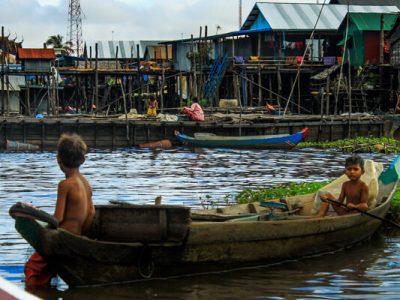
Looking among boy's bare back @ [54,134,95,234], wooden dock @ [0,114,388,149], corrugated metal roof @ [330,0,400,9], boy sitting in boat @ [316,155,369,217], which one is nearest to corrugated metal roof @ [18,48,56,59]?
wooden dock @ [0,114,388,149]

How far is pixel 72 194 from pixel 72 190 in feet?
0.12

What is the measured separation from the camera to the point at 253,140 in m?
31.3

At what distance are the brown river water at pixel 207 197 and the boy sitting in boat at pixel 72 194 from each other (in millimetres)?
635

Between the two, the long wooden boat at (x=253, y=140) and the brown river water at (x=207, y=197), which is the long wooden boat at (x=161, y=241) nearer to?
the brown river water at (x=207, y=197)

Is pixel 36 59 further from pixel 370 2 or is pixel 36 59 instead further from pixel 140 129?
pixel 370 2

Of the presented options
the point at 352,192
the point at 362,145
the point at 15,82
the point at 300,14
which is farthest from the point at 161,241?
the point at 15,82

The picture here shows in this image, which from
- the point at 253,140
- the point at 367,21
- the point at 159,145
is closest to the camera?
the point at 253,140

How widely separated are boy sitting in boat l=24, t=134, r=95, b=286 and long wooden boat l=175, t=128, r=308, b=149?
2386cm

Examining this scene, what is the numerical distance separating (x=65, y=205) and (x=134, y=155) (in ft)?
70.8

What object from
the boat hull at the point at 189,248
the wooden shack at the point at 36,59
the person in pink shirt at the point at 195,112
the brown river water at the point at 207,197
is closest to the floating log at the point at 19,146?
the brown river water at the point at 207,197

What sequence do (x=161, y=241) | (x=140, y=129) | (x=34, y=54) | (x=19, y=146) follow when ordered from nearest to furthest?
(x=161, y=241) < (x=19, y=146) < (x=140, y=129) < (x=34, y=54)

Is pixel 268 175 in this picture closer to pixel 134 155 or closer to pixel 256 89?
pixel 134 155

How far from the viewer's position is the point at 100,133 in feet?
109

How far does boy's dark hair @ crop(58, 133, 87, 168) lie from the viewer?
717cm
